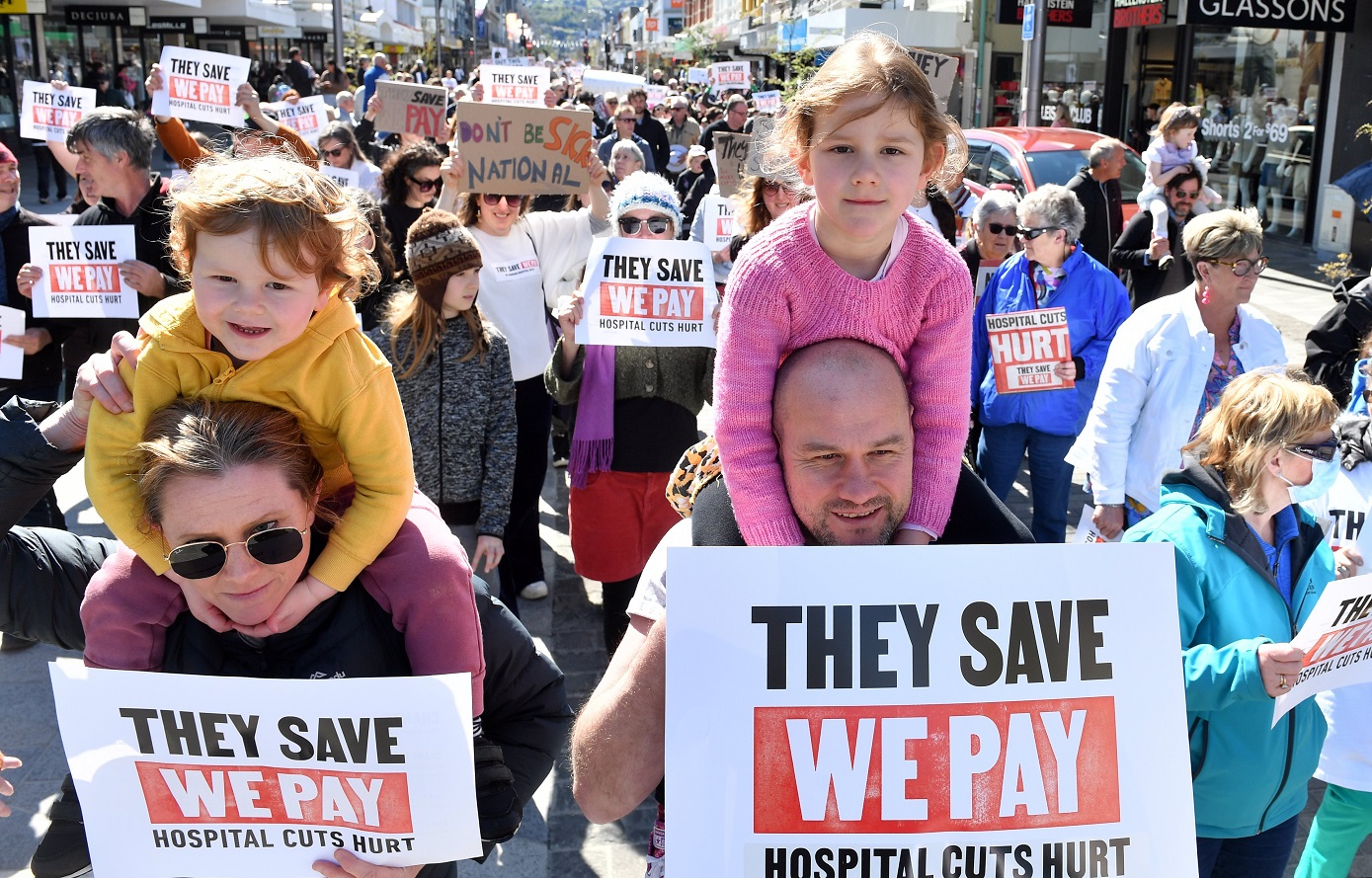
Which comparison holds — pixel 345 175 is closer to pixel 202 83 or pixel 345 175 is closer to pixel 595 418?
pixel 202 83

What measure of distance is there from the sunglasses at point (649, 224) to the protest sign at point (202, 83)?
4815mm

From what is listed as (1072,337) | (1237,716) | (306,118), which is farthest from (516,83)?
(1237,716)

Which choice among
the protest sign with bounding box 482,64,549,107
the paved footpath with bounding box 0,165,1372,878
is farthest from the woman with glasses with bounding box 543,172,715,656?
the protest sign with bounding box 482,64,549,107

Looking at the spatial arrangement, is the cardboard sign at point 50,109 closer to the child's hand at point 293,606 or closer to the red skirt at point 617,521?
the red skirt at point 617,521

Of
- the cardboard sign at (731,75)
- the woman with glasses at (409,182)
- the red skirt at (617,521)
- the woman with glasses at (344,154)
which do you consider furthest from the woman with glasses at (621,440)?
the cardboard sign at (731,75)

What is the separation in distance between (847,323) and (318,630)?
42.8 inches

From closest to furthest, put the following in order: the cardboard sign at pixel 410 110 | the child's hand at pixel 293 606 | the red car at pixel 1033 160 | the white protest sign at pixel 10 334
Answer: the child's hand at pixel 293 606 < the white protest sign at pixel 10 334 < the cardboard sign at pixel 410 110 < the red car at pixel 1033 160

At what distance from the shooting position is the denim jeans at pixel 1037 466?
557 cm

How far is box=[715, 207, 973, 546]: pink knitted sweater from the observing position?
183 centimetres

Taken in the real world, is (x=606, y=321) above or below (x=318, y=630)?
above

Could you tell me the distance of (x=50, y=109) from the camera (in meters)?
8.77

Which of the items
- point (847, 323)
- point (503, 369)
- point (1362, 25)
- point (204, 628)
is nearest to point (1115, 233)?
point (503, 369)

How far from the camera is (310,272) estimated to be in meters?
1.96

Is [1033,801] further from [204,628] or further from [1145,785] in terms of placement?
[204,628]
